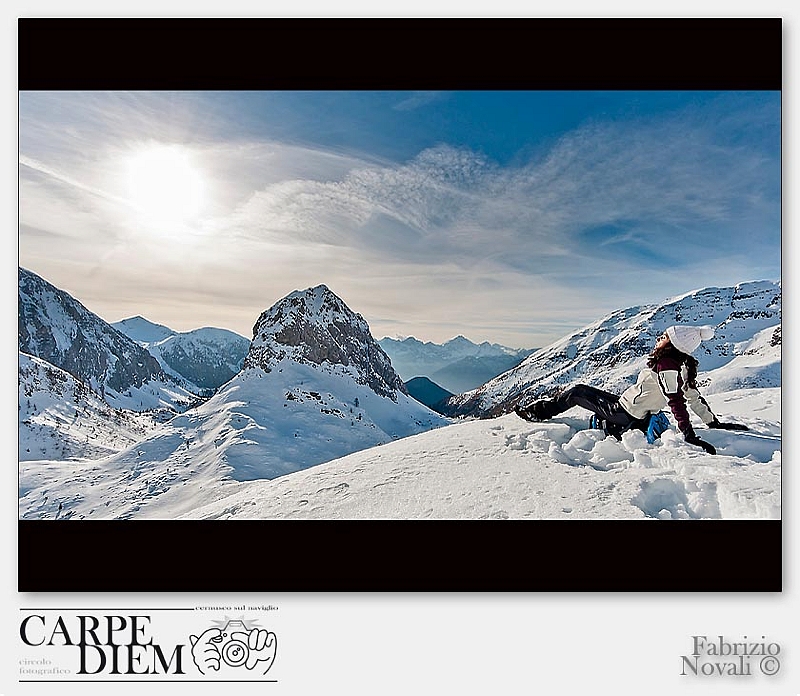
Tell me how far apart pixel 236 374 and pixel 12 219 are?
4.25m

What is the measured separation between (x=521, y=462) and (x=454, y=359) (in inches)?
50.1

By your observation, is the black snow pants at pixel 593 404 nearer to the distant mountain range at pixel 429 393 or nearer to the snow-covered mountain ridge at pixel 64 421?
the distant mountain range at pixel 429 393

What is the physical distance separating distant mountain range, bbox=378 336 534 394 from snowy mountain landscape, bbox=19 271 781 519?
0.19m

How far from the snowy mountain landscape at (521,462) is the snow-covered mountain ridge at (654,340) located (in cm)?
1

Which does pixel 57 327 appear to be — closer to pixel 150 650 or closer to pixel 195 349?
pixel 150 650

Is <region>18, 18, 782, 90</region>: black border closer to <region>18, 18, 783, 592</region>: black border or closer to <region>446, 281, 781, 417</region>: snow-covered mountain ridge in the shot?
<region>18, 18, 783, 592</region>: black border

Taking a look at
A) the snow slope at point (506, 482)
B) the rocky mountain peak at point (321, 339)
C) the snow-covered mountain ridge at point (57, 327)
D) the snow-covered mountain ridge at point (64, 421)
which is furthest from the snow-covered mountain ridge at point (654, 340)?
the snow-covered mountain ridge at point (64, 421)

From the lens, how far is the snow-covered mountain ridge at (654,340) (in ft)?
8.93

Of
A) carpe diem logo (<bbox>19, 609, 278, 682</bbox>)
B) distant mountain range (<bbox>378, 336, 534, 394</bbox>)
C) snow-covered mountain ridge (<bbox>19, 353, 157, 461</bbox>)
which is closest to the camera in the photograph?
carpe diem logo (<bbox>19, 609, 278, 682</bbox>)

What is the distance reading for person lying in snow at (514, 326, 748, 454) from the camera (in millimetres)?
2531

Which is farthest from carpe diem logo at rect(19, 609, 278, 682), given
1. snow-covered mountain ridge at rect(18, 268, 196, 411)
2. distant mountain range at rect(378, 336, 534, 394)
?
distant mountain range at rect(378, 336, 534, 394)

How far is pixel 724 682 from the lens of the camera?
2410mm

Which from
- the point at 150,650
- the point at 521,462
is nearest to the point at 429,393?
the point at 521,462

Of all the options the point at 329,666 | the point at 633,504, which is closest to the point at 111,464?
the point at 329,666
